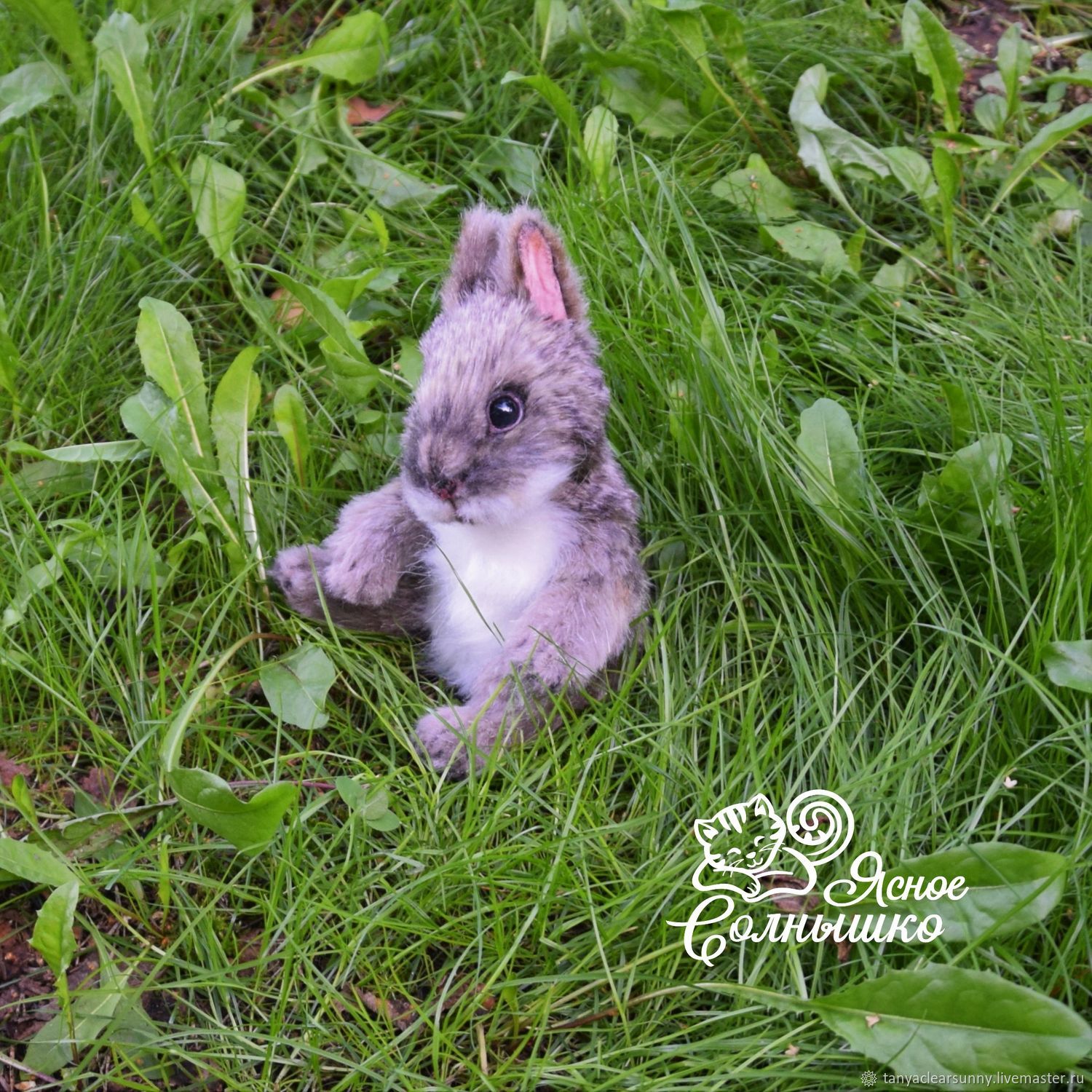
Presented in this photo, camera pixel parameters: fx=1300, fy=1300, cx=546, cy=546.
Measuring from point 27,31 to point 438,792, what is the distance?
2.66 metres

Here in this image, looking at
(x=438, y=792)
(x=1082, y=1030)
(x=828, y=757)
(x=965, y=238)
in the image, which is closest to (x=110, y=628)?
(x=438, y=792)

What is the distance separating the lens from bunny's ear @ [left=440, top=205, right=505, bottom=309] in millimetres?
2562

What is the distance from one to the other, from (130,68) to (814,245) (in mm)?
1849

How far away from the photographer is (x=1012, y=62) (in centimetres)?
373

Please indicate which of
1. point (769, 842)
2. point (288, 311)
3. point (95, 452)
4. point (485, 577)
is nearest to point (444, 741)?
point (485, 577)

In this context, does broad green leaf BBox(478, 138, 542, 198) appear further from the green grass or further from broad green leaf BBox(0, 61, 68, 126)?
broad green leaf BBox(0, 61, 68, 126)

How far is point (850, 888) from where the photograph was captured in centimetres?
224

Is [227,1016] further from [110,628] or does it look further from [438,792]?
[110,628]

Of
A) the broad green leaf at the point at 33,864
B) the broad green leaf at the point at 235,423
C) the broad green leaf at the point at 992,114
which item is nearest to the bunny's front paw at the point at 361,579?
the broad green leaf at the point at 235,423

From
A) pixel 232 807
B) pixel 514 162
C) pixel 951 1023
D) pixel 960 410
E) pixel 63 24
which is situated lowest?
pixel 951 1023

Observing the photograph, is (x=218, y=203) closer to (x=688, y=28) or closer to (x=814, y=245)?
(x=688, y=28)

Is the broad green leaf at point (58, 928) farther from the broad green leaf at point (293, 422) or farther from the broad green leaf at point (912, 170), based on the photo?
the broad green leaf at point (912, 170)

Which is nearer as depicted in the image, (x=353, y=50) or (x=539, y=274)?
(x=539, y=274)

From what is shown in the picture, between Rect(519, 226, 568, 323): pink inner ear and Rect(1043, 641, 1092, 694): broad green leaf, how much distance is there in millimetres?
1101
